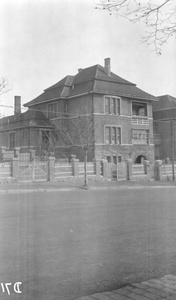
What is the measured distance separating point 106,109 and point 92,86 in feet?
9.91

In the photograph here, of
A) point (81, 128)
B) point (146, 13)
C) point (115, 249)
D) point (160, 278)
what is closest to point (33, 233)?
point (115, 249)

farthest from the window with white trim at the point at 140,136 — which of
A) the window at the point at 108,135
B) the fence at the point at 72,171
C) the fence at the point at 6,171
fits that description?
the fence at the point at 6,171

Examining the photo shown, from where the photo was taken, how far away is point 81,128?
39875mm

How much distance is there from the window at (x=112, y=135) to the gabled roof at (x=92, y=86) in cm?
381

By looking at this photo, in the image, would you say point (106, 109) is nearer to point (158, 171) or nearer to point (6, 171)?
point (158, 171)

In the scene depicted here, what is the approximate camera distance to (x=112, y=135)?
41969 mm

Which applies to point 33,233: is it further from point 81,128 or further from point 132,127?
point 132,127

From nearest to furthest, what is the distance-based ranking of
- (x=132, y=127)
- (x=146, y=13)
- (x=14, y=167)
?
(x=146, y=13) < (x=14, y=167) < (x=132, y=127)

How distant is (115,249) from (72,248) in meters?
0.75

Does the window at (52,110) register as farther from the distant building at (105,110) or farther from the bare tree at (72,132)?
the bare tree at (72,132)

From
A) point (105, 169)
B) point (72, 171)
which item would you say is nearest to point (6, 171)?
point (72, 171)

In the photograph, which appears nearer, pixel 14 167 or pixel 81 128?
pixel 14 167

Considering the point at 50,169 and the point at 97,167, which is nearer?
the point at 50,169

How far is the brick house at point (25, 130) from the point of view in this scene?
4194cm
